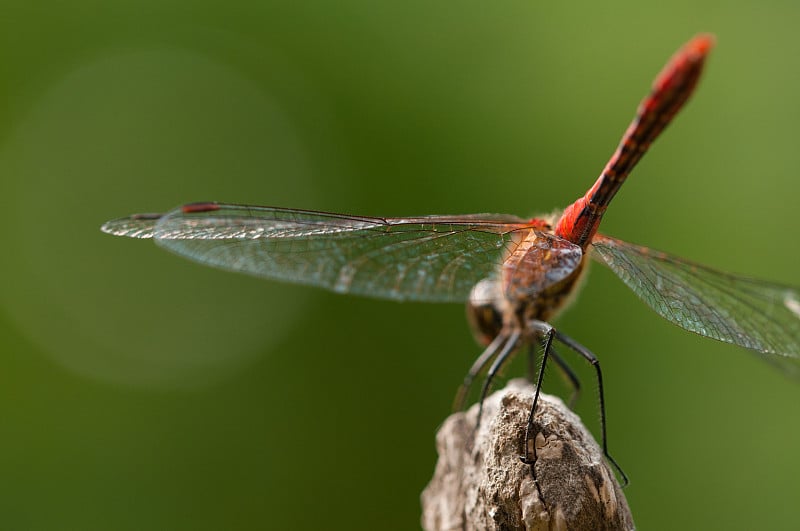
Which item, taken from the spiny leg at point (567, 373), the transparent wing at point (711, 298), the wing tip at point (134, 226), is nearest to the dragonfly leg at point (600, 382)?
the spiny leg at point (567, 373)

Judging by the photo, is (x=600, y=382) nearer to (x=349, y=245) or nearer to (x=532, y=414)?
(x=532, y=414)

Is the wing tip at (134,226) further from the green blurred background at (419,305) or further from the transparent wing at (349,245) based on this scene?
the green blurred background at (419,305)

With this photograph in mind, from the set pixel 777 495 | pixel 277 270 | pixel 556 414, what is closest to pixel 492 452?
pixel 556 414

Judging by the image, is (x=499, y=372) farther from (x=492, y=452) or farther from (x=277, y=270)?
(x=277, y=270)

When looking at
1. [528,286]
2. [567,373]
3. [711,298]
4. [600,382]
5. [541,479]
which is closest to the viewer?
[541,479]

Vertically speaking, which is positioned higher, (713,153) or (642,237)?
(713,153)

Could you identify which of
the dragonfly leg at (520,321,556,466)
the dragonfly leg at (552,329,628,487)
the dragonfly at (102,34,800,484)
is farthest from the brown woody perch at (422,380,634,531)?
the dragonfly at (102,34,800,484)

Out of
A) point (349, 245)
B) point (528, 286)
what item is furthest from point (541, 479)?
point (349, 245)

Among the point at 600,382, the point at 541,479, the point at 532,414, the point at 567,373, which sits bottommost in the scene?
the point at 541,479
